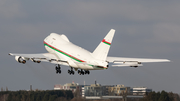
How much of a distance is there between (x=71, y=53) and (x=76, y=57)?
2862 mm

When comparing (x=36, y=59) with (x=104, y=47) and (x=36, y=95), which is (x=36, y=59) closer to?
(x=104, y=47)

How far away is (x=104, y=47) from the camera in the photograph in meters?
92.9

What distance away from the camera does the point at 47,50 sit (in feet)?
380

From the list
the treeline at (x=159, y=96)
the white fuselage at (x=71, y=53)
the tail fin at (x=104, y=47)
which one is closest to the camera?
the tail fin at (x=104, y=47)

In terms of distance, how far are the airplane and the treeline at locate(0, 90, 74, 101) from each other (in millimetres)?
35651

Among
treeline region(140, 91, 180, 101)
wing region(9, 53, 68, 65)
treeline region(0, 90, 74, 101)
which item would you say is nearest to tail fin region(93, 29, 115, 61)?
wing region(9, 53, 68, 65)

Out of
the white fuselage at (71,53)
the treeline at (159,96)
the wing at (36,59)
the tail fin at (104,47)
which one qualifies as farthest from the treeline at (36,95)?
the tail fin at (104,47)

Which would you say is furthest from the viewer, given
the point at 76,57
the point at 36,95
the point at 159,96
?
the point at 36,95

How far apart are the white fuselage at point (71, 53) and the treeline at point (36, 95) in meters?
35.0

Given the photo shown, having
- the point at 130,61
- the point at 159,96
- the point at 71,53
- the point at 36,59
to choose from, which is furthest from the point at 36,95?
the point at 130,61

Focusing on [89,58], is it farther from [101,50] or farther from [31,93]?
[31,93]

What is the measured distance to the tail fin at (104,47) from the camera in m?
92.0

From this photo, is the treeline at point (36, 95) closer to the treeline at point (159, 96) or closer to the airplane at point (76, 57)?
the treeline at point (159, 96)

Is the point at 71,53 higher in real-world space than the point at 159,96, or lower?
higher
